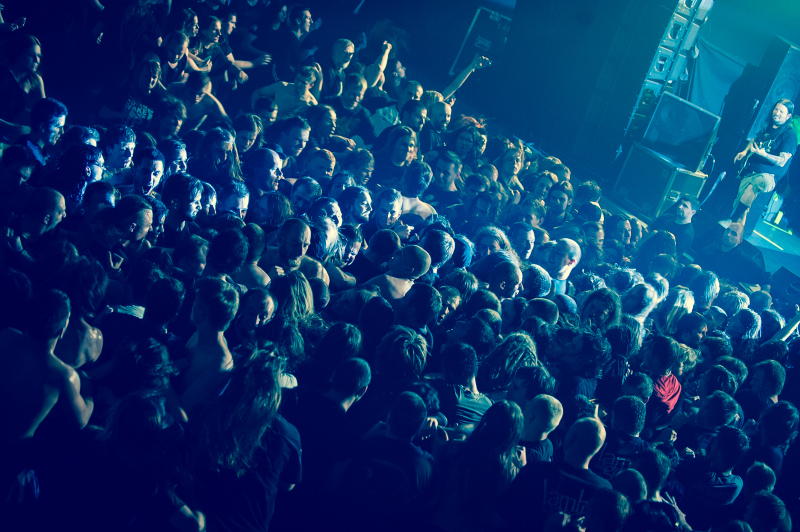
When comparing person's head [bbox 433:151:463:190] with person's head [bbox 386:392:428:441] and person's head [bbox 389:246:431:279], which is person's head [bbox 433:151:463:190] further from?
person's head [bbox 386:392:428:441]

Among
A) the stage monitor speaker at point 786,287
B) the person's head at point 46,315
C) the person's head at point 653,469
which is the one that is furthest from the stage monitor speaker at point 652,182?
the person's head at point 46,315

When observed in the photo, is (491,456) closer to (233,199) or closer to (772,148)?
(233,199)

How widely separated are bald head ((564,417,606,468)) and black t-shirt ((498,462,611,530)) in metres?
0.08

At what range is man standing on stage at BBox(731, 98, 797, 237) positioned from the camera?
870cm

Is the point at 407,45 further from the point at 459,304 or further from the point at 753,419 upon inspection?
the point at 753,419

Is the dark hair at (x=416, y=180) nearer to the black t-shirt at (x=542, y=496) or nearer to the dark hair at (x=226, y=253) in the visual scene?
the dark hair at (x=226, y=253)

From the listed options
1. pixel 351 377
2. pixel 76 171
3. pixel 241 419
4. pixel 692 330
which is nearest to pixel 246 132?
pixel 76 171

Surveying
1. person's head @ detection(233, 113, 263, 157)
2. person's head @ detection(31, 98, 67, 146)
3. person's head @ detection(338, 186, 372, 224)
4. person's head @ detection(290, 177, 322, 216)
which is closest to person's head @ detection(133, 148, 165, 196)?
person's head @ detection(31, 98, 67, 146)

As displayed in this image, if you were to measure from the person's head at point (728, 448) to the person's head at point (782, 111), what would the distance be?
8.10 m

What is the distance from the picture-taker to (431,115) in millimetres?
6754

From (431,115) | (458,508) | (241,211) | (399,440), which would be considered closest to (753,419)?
(458,508)

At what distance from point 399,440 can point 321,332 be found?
2.40 feet

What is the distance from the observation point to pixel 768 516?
252cm

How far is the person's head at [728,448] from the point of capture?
2.71 m
